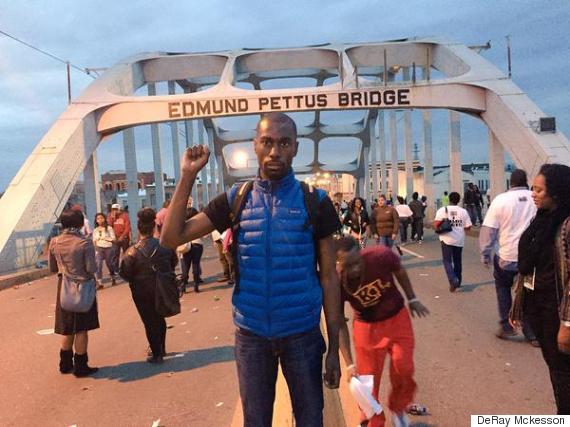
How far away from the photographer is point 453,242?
29.4 feet

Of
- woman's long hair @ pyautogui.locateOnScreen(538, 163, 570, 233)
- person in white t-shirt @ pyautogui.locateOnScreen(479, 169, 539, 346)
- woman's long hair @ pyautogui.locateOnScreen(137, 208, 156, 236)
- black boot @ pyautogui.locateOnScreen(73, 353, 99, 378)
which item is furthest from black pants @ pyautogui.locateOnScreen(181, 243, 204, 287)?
woman's long hair @ pyautogui.locateOnScreen(538, 163, 570, 233)

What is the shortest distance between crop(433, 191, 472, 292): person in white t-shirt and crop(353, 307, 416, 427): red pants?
5738 mm

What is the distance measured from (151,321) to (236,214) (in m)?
3.66

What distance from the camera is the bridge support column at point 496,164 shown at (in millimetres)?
21078

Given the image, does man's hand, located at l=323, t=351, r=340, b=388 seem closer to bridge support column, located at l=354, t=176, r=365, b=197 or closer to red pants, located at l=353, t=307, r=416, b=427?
red pants, located at l=353, t=307, r=416, b=427

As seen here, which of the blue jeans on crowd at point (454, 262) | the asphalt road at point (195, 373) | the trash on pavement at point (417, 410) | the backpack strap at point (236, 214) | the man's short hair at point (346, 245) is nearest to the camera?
the backpack strap at point (236, 214)

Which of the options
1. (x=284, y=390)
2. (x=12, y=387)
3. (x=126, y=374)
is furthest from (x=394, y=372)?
(x=12, y=387)

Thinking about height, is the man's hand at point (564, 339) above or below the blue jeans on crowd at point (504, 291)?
above

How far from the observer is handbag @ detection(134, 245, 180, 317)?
5660 mm

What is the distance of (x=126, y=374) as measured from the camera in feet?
17.8

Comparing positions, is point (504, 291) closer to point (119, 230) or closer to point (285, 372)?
point (285, 372)

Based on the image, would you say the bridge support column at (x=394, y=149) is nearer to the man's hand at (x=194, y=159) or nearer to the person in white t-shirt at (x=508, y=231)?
the person in white t-shirt at (x=508, y=231)

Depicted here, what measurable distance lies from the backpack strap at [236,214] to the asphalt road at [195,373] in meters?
1.91

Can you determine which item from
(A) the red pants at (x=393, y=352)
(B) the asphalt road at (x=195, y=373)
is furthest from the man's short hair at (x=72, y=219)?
(A) the red pants at (x=393, y=352)
